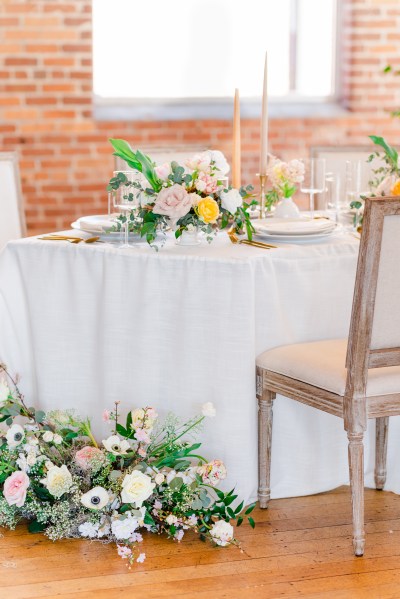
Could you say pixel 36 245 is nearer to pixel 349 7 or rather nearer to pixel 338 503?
pixel 338 503

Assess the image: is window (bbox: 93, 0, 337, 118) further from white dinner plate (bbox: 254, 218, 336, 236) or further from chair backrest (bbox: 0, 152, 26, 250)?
white dinner plate (bbox: 254, 218, 336, 236)

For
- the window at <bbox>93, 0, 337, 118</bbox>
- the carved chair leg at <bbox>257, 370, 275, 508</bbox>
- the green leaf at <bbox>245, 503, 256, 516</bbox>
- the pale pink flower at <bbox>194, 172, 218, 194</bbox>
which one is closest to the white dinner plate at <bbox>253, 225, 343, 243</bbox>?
the pale pink flower at <bbox>194, 172, 218, 194</bbox>

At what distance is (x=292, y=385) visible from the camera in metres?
2.99

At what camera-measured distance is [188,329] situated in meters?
3.07

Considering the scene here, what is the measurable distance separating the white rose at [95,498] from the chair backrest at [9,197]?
161 cm

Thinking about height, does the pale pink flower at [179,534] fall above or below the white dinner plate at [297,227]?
below

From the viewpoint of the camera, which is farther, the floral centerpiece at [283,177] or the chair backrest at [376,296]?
the floral centerpiece at [283,177]

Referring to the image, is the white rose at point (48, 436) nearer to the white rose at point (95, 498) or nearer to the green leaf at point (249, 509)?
the white rose at point (95, 498)

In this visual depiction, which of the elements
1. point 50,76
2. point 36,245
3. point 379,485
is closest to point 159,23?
point 50,76

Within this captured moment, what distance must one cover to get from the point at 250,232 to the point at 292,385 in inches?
20.1

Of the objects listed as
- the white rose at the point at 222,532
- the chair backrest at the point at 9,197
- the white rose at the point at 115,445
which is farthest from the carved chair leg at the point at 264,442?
the chair backrest at the point at 9,197

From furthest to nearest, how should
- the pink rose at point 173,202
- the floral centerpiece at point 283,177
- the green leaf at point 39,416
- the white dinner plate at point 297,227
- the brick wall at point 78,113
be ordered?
the brick wall at point 78,113 < the floral centerpiece at point 283,177 < the white dinner plate at point 297,227 < the green leaf at point 39,416 < the pink rose at point 173,202

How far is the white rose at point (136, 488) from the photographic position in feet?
9.45

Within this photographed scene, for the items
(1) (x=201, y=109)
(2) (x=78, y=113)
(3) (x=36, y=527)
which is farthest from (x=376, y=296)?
(1) (x=201, y=109)
